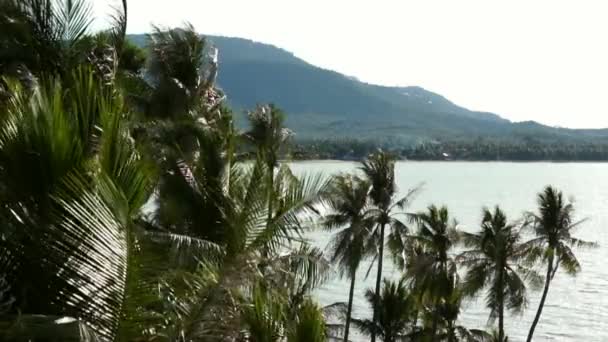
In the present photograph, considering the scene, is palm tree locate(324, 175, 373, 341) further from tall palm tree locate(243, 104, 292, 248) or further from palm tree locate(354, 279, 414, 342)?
tall palm tree locate(243, 104, 292, 248)

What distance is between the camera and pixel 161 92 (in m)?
20.3

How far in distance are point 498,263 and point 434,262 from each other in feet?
8.98

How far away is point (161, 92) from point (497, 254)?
19.3m

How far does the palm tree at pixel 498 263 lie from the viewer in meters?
35.2

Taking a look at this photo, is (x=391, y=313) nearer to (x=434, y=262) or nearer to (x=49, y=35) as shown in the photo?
(x=434, y=262)

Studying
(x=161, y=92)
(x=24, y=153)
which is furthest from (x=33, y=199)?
(x=161, y=92)

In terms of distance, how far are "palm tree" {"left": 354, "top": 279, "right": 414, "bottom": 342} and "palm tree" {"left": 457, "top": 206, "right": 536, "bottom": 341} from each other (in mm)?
3029

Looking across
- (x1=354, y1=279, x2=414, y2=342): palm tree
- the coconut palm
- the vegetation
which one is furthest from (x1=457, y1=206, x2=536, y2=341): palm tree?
the coconut palm

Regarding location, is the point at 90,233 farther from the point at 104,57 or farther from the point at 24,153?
the point at 104,57

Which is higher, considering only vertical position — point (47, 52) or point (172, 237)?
point (47, 52)

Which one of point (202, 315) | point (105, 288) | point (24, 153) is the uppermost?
point (24, 153)

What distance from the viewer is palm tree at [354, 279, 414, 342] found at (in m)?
34.2

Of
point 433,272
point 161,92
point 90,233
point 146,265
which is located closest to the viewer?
point 90,233

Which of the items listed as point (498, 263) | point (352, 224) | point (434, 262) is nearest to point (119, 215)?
point (352, 224)
